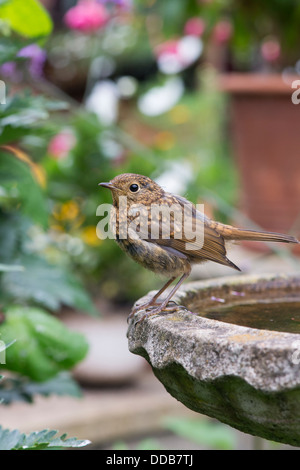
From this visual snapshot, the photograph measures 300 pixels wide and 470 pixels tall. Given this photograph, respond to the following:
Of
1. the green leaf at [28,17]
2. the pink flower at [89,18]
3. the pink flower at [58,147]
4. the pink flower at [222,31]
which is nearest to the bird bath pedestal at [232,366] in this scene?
the green leaf at [28,17]

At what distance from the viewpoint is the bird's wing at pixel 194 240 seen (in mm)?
1943

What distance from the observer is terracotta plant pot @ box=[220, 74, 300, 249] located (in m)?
4.82

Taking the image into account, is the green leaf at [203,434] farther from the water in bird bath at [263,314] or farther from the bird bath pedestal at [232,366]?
the bird bath pedestal at [232,366]

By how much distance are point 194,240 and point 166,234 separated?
0.28 ft

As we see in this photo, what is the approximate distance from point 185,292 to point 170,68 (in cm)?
716

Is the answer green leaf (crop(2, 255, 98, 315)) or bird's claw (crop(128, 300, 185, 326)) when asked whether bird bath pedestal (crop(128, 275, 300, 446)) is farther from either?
green leaf (crop(2, 255, 98, 315))

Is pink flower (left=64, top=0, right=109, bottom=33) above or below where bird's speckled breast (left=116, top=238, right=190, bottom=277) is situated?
above

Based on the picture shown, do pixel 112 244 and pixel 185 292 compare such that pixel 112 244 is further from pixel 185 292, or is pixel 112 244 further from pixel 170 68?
pixel 170 68

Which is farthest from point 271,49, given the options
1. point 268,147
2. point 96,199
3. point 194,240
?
point 194,240

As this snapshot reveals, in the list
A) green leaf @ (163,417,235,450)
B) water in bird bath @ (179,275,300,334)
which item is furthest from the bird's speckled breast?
green leaf @ (163,417,235,450)

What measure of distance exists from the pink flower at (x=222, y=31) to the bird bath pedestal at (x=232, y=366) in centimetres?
378

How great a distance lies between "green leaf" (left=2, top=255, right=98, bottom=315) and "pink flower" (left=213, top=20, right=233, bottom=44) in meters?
3.26

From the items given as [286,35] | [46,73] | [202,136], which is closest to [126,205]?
[286,35]
